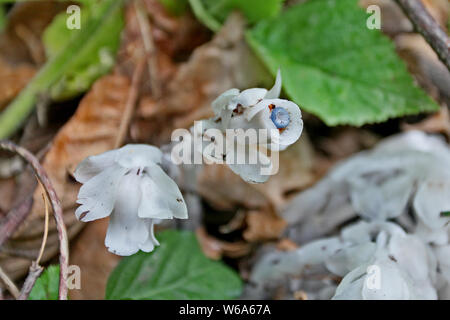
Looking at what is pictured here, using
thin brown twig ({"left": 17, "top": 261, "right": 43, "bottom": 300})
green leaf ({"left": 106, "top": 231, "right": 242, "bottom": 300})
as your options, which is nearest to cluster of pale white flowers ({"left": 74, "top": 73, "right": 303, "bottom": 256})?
thin brown twig ({"left": 17, "top": 261, "right": 43, "bottom": 300})

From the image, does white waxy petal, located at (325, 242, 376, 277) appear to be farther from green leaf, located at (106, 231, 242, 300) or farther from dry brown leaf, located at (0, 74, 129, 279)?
dry brown leaf, located at (0, 74, 129, 279)

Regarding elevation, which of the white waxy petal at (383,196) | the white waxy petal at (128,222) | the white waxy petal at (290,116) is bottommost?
the white waxy petal at (383,196)

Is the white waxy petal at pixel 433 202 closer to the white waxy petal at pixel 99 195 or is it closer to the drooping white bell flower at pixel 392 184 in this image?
the drooping white bell flower at pixel 392 184

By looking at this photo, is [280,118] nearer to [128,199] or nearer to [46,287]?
[128,199]

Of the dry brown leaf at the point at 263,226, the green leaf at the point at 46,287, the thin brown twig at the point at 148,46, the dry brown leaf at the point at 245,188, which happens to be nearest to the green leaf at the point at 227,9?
the thin brown twig at the point at 148,46

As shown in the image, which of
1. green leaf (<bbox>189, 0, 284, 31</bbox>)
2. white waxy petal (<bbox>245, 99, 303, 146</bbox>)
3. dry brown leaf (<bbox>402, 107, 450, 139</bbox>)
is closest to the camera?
white waxy petal (<bbox>245, 99, 303, 146</bbox>)
